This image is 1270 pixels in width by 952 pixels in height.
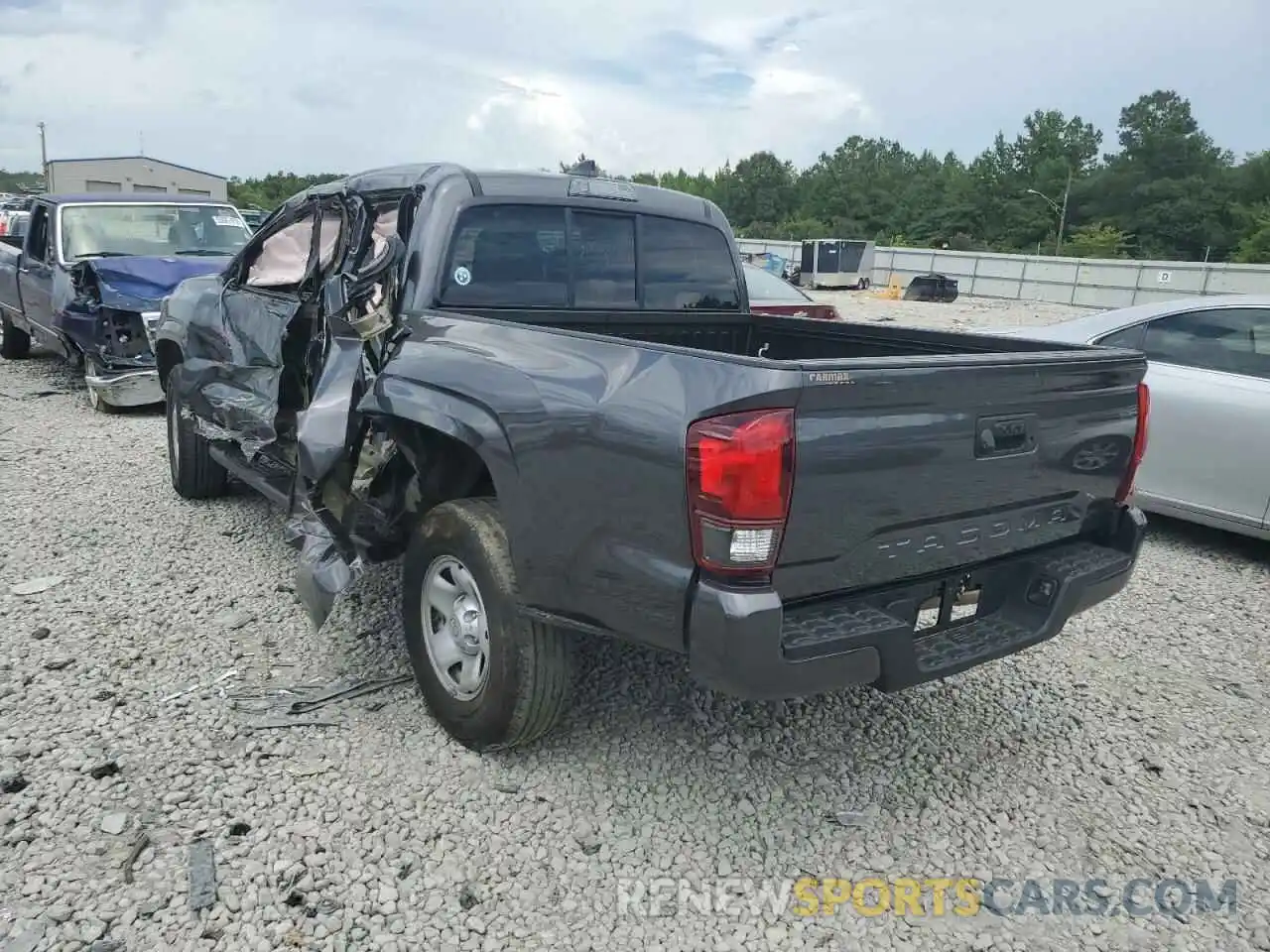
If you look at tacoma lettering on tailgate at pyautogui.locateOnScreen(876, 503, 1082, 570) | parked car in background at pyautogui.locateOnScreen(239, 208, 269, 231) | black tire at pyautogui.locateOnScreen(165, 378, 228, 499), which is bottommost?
black tire at pyautogui.locateOnScreen(165, 378, 228, 499)

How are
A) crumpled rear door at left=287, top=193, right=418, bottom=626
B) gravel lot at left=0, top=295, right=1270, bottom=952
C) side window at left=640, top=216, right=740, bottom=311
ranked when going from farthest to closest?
side window at left=640, top=216, right=740, bottom=311, crumpled rear door at left=287, top=193, right=418, bottom=626, gravel lot at left=0, top=295, right=1270, bottom=952

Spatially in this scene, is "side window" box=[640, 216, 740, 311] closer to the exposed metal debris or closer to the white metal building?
the exposed metal debris

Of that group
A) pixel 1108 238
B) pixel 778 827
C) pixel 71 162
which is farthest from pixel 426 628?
pixel 1108 238

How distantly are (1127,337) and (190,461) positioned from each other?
5839mm

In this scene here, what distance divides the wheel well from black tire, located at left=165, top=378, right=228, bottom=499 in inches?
13.5

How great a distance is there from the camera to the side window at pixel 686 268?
170 inches

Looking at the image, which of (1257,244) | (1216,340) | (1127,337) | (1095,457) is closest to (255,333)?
(1095,457)

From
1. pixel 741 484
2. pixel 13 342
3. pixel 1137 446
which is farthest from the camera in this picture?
pixel 13 342

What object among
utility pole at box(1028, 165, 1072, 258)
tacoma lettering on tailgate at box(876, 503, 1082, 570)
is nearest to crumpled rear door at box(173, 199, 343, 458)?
tacoma lettering on tailgate at box(876, 503, 1082, 570)

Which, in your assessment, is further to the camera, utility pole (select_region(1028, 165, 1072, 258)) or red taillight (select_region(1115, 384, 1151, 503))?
utility pole (select_region(1028, 165, 1072, 258))

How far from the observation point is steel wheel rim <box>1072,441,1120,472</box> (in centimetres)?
311

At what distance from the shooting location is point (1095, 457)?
3166mm

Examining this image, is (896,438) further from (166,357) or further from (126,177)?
(126,177)

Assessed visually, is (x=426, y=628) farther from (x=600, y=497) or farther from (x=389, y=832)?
(x=600, y=497)
